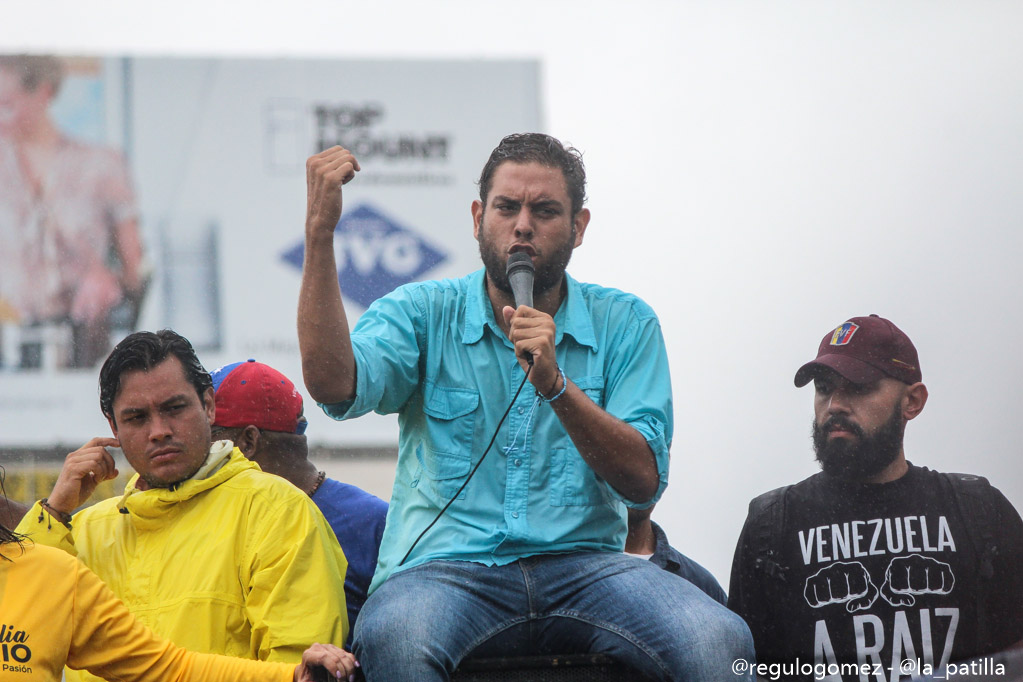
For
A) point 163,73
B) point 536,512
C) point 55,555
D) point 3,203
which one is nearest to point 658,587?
point 536,512

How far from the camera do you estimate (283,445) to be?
3.04m

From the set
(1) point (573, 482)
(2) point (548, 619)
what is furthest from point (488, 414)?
(2) point (548, 619)

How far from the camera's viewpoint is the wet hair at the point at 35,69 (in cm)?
1117

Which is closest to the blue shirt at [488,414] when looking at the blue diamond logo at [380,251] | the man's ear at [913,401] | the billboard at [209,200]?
the man's ear at [913,401]

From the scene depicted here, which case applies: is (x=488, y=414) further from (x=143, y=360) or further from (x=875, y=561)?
(x=875, y=561)

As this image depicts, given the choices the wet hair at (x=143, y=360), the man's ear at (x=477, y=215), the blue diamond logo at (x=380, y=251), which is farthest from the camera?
the blue diamond logo at (x=380, y=251)

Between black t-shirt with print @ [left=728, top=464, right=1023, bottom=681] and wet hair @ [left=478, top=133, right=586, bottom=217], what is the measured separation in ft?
3.14

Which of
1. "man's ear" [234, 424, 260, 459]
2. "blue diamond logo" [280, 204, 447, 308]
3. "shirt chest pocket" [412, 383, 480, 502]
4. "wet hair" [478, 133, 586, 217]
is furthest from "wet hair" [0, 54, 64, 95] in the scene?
"shirt chest pocket" [412, 383, 480, 502]

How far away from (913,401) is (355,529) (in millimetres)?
1458

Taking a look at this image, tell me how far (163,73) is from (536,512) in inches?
409

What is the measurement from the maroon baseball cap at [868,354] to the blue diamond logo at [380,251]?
788 cm

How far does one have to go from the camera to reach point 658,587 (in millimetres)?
2289

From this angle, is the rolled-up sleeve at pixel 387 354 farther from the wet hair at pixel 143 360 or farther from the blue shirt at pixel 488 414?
the wet hair at pixel 143 360

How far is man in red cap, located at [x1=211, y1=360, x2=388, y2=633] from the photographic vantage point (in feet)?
9.70
